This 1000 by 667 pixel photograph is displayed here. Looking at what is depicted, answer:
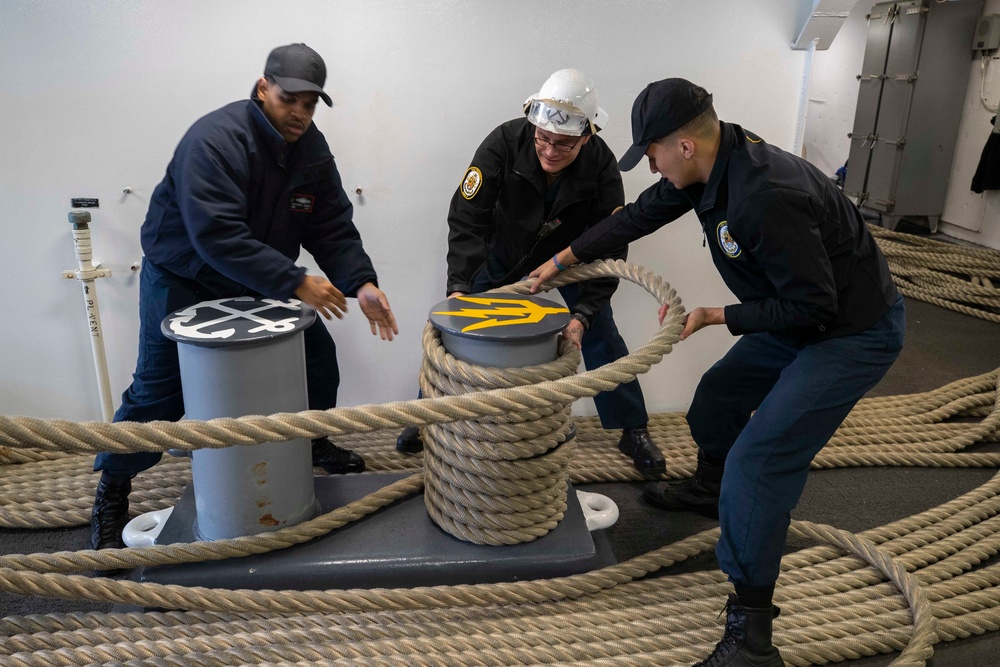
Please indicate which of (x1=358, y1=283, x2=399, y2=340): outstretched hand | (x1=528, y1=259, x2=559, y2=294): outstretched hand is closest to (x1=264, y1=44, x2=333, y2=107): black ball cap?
(x1=358, y1=283, x2=399, y2=340): outstretched hand

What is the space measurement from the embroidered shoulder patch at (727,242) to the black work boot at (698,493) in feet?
2.90

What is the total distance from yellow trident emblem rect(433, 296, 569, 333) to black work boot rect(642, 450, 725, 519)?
81cm

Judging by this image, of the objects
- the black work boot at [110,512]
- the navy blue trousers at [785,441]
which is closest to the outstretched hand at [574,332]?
the navy blue trousers at [785,441]

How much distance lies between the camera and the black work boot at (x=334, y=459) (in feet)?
8.68

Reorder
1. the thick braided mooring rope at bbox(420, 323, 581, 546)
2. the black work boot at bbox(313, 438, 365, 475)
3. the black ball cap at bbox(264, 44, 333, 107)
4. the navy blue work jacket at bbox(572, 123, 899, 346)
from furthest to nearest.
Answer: the black work boot at bbox(313, 438, 365, 475) < the black ball cap at bbox(264, 44, 333, 107) < the thick braided mooring rope at bbox(420, 323, 581, 546) < the navy blue work jacket at bbox(572, 123, 899, 346)

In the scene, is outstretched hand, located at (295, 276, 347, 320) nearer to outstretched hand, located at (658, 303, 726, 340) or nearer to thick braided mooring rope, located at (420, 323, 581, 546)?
thick braided mooring rope, located at (420, 323, 581, 546)

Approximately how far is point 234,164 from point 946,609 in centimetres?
219

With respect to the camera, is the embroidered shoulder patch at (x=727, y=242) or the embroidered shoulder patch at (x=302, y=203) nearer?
the embroidered shoulder patch at (x=727, y=242)

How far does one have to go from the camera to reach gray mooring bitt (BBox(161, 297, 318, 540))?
1836 mm

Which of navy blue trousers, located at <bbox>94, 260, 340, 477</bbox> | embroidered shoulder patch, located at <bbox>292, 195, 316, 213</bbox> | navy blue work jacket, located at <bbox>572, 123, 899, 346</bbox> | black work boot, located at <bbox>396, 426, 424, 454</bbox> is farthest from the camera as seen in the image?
black work boot, located at <bbox>396, 426, 424, 454</bbox>

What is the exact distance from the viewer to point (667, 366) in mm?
3213

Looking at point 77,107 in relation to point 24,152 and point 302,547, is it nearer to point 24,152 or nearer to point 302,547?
point 24,152

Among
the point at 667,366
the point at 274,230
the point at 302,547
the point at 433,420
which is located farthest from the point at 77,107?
the point at 667,366

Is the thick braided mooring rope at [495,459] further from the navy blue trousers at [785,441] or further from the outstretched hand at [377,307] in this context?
the navy blue trousers at [785,441]
